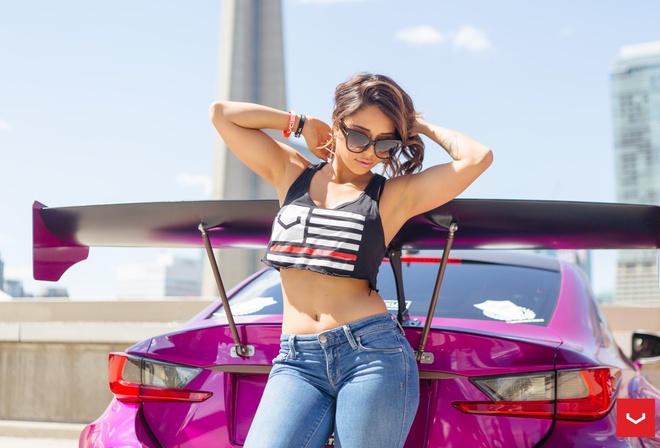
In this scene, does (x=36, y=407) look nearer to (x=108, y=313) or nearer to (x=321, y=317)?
(x=108, y=313)

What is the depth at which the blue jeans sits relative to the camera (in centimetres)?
260

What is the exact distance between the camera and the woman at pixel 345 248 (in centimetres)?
263

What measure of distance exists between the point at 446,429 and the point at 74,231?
5.68ft

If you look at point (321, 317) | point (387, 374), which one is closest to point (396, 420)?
point (387, 374)

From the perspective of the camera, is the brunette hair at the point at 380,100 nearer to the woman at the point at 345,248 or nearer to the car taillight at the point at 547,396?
the woman at the point at 345,248

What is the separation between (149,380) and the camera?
10.5 feet

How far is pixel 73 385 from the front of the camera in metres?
8.23

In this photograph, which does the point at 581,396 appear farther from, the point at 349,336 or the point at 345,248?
the point at 345,248

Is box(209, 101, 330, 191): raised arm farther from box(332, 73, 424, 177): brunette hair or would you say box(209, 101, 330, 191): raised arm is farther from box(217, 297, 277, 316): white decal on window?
box(217, 297, 277, 316): white decal on window

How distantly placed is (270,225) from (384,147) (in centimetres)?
64

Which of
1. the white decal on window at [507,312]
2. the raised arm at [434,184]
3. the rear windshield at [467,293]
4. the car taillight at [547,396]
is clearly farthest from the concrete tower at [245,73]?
the car taillight at [547,396]

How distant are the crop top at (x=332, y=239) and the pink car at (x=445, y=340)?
301 mm

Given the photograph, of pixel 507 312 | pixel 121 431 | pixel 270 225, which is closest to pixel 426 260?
pixel 507 312

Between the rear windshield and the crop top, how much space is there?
617mm
